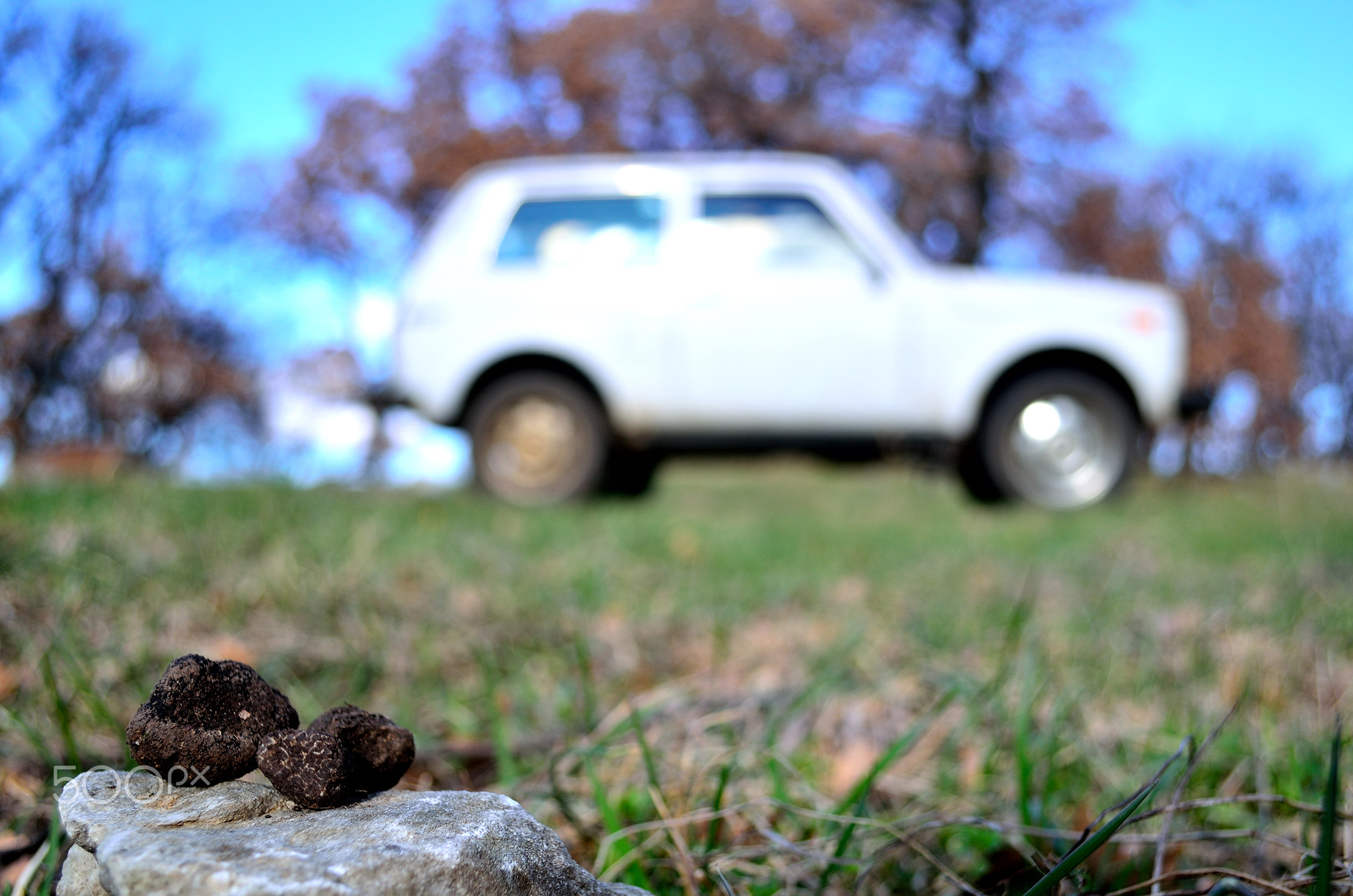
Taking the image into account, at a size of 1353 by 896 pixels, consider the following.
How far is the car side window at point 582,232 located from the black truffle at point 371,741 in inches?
207

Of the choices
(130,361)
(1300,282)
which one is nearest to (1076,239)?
(1300,282)

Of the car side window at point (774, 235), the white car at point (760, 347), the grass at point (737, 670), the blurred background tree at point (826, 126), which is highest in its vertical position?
the blurred background tree at point (826, 126)

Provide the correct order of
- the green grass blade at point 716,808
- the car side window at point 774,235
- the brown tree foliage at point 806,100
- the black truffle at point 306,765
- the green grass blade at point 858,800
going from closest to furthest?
the black truffle at point 306,765
the green grass blade at point 858,800
the green grass blade at point 716,808
the car side window at point 774,235
the brown tree foliage at point 806,100

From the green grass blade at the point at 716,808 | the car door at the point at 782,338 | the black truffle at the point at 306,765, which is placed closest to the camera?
the black truffle at the point at 306,765

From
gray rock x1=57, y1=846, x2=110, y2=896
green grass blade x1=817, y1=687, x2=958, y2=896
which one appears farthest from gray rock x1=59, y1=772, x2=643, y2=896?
green grass blade x1=817, y1=687, x2=958, y2=896

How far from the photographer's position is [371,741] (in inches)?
26.3

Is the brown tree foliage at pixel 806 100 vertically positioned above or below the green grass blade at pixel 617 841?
above

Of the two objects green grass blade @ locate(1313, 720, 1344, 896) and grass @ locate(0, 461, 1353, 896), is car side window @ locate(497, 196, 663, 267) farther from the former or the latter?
green grass blade @ locate(1313, 720, 1344, 896)

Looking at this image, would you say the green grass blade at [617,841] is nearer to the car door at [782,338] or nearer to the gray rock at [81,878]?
the gray rock at [81,878]

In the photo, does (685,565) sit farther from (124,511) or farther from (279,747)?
(279,747)

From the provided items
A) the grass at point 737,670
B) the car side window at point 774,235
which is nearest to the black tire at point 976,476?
the car side window at point 774,235

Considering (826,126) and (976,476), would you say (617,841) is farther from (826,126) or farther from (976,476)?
(826,126)

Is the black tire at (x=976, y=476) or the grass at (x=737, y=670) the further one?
the black tire at (x=976, y=476)

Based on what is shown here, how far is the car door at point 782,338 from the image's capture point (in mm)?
5652
